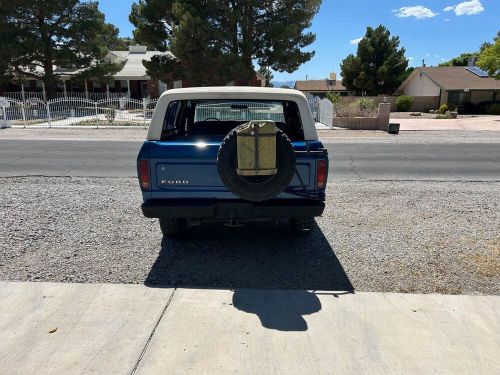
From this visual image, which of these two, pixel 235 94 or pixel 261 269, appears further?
pixel 235 94

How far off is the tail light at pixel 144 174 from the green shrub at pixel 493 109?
41.1 metres

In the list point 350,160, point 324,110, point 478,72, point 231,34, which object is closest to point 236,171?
point 350,160

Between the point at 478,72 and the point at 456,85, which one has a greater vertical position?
the point at 478,72

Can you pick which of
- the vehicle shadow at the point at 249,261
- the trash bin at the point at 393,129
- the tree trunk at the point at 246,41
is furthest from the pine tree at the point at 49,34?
the vehicle shadow at the point at 249,261

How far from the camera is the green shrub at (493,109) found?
37.0 m

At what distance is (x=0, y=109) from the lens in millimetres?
22188

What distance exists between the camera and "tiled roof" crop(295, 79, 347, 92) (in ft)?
213

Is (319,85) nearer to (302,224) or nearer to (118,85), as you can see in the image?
(118,85)

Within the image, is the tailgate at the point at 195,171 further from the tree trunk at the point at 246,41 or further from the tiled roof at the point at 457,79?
the tiled roof at the point at 457,79

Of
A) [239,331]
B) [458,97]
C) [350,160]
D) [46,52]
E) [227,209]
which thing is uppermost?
[46,52]

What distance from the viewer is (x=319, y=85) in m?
67.9

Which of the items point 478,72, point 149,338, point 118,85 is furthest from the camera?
point 478,72

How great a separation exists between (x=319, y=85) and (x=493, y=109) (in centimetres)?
3403

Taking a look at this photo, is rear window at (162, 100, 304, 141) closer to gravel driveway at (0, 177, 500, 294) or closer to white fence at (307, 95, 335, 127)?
gravel driveway at (0, 177, 500, 294)
